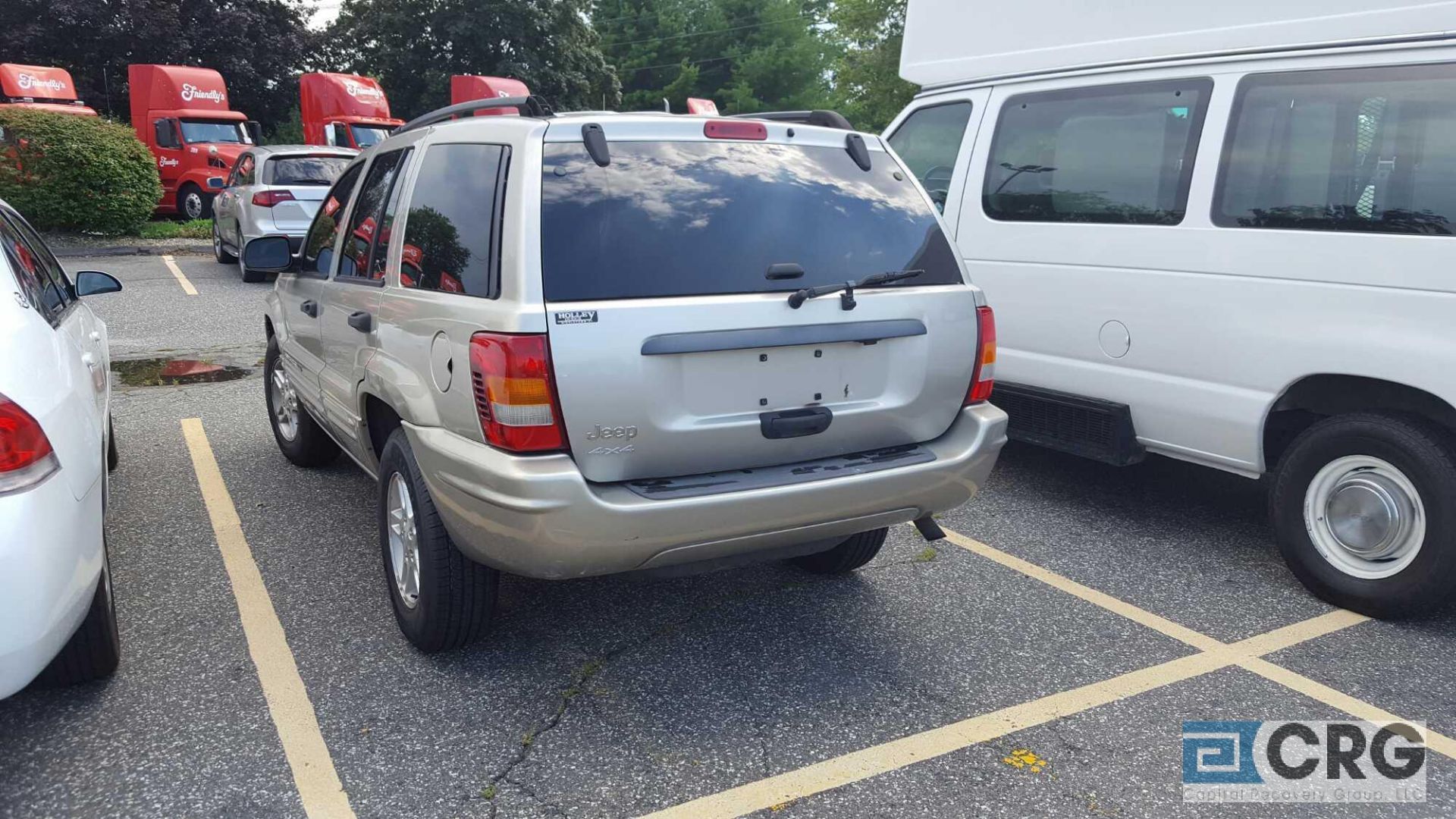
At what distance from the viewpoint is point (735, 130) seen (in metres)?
3.44

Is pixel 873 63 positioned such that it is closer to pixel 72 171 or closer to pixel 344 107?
pixel 344 107

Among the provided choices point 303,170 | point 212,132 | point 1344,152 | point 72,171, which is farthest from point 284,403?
point 212,132

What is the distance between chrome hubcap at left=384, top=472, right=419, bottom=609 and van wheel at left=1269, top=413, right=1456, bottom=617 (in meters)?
3.31

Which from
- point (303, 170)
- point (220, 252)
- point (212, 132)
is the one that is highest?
point (212, 132)

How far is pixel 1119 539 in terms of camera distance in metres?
4.82

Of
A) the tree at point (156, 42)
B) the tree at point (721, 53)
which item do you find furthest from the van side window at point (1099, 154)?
the tree at point (721, 53)

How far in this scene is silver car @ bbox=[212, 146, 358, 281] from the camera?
13.1 metres

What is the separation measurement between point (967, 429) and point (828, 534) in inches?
25.2

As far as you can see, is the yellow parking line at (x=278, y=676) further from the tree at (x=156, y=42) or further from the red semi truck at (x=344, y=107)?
the tree at (x=156, y=42)

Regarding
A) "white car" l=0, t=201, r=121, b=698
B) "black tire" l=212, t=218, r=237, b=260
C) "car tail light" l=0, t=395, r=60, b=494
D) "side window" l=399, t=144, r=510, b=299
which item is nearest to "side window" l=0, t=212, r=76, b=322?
"white car" l=0, t=201, r=121, b=698

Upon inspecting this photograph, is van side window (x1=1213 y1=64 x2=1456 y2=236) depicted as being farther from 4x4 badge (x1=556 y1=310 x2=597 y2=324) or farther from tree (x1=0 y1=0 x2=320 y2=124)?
tree (x1=0 y1=0 x2=320 y2=124)

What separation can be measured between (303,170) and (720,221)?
1181 centimetres

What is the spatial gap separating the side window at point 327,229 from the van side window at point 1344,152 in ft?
12.3

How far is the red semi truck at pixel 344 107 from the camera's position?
70.5 ft
